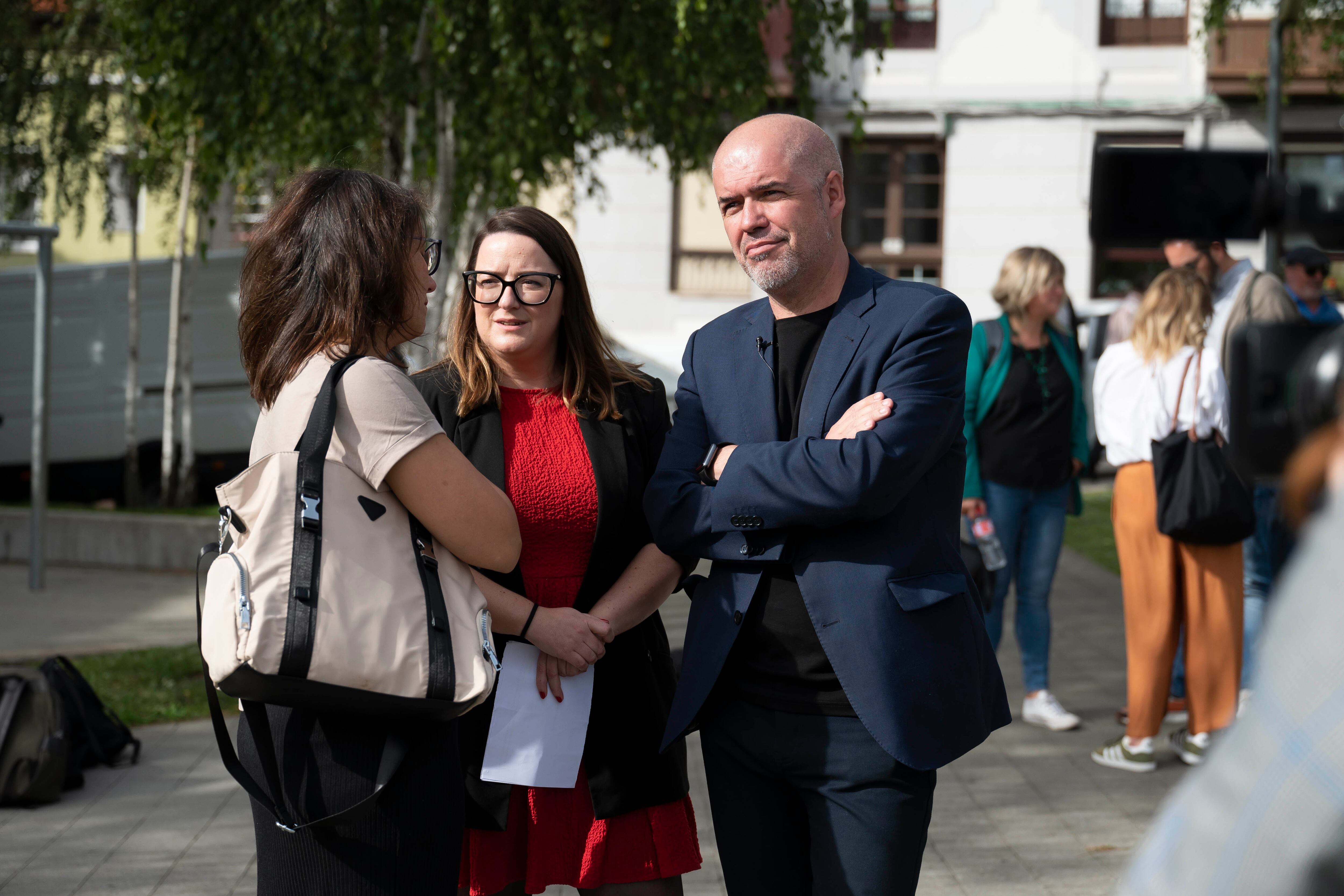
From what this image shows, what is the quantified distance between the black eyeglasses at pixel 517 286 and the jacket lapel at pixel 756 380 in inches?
17.0

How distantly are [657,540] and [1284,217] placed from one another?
133 centimetres

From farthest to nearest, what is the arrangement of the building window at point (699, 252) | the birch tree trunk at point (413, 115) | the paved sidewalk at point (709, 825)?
the building window at point (699, 252) < the birch tree trunk at point (413, 115) < the paved sidewalk at point (709, 825)

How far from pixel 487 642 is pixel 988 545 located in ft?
13.1

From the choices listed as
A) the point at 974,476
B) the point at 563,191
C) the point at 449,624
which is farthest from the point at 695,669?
the point at 563,191

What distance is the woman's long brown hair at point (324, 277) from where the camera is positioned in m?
2.23

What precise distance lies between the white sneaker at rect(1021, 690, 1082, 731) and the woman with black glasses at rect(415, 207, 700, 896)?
361 centimetres

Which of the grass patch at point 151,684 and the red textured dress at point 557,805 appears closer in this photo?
the red textured dress at point 557,805

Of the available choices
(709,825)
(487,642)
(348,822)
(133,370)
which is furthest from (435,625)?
(133,370)

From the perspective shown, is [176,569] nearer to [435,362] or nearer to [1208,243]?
[435,362]

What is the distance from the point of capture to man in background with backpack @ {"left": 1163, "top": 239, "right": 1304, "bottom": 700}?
19.0 feet

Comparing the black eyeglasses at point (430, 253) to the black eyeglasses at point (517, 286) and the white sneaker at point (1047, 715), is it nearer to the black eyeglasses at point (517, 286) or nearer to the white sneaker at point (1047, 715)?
the black eyeglasses at point (517, 286)

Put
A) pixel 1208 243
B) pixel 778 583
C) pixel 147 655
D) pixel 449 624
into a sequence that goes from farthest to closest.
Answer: pixel 147 655, pixel 778 583, pixel 449 624, pixel 1208 243

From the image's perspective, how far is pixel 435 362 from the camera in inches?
120

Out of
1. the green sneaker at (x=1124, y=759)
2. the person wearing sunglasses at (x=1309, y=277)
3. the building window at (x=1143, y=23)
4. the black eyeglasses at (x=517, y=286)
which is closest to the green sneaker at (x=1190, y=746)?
the green sneaker at (x=1124, y=759)
